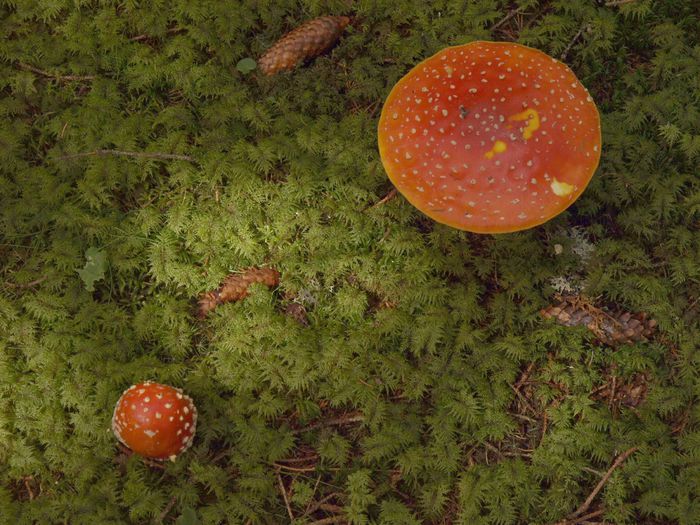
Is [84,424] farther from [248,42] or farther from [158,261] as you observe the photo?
[248,42]

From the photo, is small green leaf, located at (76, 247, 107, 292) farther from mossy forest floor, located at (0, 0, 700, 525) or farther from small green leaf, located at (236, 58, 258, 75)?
small green leaf, located at (236, 58, 258, 75)

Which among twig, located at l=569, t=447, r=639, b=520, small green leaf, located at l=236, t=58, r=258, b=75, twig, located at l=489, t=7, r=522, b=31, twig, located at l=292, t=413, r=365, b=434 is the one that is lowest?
twig, located at l=569, t=447, r=639, b=520

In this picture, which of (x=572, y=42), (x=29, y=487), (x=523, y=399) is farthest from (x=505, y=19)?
(x=29, y=487)

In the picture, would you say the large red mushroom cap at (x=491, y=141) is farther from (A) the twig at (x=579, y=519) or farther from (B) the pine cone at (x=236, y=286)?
(A) the twig at (x=579, y=519)

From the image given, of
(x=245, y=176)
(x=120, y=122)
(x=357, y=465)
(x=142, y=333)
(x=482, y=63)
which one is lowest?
(x=357, y=465)

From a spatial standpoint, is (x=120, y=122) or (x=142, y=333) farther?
(x=120, y=122)

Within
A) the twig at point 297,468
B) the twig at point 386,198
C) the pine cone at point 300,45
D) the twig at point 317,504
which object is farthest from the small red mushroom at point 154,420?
the pine cone at point 300,45

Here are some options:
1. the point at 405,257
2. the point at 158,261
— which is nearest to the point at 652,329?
the point at 405,257

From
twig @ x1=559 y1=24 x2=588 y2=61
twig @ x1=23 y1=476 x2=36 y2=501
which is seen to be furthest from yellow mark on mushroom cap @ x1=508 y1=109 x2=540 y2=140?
twig @ x1=23 y1=476 x2=36 y2=501
